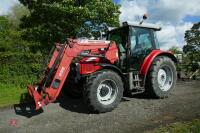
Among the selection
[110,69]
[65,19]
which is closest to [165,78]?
[110,69]

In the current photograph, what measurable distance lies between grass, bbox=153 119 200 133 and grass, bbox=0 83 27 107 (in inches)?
219

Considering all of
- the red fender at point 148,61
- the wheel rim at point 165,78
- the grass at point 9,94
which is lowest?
the grass at point 9,94

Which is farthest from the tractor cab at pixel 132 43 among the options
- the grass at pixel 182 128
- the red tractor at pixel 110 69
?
the grass at pixel 182 128

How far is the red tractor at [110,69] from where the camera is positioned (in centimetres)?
924

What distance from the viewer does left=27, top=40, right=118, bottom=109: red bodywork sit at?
902cm

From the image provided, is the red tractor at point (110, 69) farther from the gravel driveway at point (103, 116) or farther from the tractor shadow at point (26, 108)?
the tractor shadow at point (26, 108)

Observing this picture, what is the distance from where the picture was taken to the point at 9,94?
12.9 metres

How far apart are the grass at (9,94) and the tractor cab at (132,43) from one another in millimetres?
3722

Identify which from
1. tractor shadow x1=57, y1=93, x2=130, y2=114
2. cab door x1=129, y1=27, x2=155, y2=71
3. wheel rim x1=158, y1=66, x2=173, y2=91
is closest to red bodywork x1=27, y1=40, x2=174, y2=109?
cab door x1=129, y1=27, x2=155, y2=71

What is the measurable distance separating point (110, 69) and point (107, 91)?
2.04 feet

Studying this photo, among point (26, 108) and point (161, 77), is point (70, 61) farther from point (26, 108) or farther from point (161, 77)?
point (161, 77)

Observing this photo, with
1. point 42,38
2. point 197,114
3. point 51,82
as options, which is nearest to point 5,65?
point 42,38

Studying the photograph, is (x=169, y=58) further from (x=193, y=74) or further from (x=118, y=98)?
(x=193, y=74)

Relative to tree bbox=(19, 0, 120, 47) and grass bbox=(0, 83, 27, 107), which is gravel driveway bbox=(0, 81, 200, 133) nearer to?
grass bbox=(0, 83, 27, 107)
